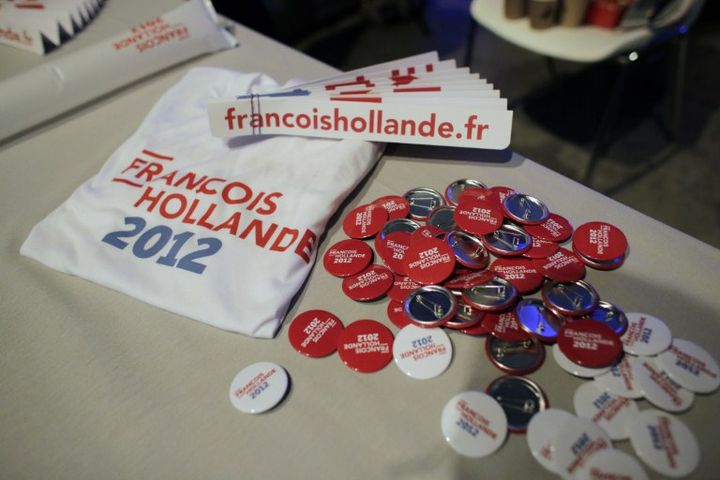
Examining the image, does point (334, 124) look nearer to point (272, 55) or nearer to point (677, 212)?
point (272, 55)

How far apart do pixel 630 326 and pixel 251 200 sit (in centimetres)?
61

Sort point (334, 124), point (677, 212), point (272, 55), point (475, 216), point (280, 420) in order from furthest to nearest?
point (677, 212)
point (272, 55)
point (334, 124)
point (475, 216)
point (280, 420)

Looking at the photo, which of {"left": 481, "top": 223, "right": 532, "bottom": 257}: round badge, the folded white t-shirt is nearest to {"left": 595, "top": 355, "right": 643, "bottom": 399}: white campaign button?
{"left": 481, "top": 223, "right": 532, "bottom": 257}: round badge

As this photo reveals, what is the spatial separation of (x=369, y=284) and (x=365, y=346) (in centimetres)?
11

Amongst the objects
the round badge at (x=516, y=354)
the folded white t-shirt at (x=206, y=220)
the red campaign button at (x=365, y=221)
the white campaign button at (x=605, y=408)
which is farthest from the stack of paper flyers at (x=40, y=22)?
the white campaign button at (x=605, y=408)

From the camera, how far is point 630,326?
0.65 meters

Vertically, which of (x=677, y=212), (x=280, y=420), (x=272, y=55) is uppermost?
(x=272, y=55)

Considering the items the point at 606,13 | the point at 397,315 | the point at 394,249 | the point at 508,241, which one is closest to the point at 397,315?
the point at 397,315

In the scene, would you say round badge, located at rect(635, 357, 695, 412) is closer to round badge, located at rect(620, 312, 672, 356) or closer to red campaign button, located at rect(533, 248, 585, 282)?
round badge, located at rect(620, 312, 672, 356)

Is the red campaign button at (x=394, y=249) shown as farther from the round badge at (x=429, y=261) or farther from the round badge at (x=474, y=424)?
the round badge at (x=474, y=424)

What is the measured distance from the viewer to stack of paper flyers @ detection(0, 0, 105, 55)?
1.28 meters

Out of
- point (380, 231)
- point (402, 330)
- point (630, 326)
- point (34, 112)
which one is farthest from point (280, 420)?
point (34, 112)

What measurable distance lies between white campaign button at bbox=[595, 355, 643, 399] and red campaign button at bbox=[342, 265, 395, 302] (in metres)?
0.31

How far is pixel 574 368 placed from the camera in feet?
2.04
